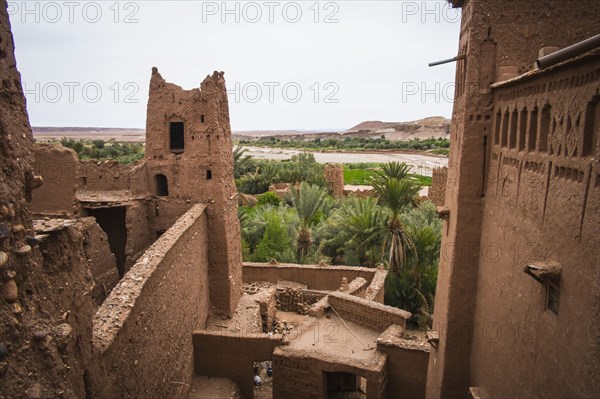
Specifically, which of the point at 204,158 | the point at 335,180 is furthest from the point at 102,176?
the point at 335,180

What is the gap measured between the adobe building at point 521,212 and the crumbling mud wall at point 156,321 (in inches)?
216

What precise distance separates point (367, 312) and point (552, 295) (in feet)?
24.9

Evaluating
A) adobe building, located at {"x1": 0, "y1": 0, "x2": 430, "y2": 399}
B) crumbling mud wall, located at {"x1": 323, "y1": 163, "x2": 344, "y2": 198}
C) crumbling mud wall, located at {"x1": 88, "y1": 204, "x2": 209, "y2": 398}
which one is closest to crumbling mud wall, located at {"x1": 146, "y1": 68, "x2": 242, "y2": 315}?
adobe building, located at {"x1": 0, "y1": 0, "x2": 430, "y2": 399}

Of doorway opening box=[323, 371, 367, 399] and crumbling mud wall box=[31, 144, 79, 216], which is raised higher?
crumbling mud wall box=[31, 144, 79, 216]

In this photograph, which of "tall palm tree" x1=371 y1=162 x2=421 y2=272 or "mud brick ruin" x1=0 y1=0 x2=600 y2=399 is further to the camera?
"tall palm tree" x1=371 y1=162 x2=421 y2=272

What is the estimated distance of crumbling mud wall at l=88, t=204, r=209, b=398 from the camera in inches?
249

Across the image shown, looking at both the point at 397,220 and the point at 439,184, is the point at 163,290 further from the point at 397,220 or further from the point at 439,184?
the point at 439,184

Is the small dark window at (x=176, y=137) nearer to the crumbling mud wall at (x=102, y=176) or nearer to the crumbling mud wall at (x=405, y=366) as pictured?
the crumbling mud wall at (x=102, y=176)

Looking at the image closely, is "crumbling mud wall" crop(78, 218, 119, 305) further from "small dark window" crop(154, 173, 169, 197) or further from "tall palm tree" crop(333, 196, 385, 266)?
"tall palm tree" crop(333, 196, 385, 266)

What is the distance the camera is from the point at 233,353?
1146cm

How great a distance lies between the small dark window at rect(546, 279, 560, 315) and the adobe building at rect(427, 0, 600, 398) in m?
0.02

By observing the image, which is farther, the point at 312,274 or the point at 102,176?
the point at 312,274

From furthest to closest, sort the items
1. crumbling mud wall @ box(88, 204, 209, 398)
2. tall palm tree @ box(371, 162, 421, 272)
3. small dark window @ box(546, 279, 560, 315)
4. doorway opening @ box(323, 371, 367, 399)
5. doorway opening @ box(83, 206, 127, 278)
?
tall palm tree @ box(371, 162, 421, 272) < doorway opening @ box(83, 206, 127, 278) < doorway opening @ box(323, 371, 367, 399) < crumbling mud wall @ box(88, 204, 209, 398) < small dark window @ box(546, 279, 560, 315)

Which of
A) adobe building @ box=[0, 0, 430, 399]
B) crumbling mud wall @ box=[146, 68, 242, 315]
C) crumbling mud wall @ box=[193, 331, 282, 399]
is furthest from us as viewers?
crumbling mud wall @ box=[146, 68, 242, 315]
